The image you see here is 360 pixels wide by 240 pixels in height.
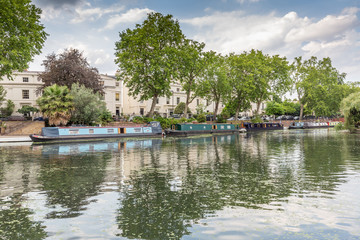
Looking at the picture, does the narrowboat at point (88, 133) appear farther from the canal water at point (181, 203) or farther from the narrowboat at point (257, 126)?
the narrowboat at point (257, 126)

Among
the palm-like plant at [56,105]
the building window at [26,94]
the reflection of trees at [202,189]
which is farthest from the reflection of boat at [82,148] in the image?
the building window at [26,94]

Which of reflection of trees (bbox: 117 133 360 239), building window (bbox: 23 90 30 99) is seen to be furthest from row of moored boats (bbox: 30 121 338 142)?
building window (bbox: 23 90 30 99)

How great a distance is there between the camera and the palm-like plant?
33.3 meters

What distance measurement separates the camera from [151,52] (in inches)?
1583

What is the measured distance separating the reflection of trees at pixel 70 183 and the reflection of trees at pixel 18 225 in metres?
0.55

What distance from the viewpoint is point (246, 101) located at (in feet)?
208

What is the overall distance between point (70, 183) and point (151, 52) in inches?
1268

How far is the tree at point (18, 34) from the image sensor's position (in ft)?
86.1

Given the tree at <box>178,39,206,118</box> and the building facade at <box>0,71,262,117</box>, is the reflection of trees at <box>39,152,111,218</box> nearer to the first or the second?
the tree at <box>178,39,206,118</box>

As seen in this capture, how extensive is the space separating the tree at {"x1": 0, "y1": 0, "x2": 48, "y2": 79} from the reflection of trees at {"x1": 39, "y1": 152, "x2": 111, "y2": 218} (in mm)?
17005

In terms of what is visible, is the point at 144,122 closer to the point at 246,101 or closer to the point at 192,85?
the point at 192,85

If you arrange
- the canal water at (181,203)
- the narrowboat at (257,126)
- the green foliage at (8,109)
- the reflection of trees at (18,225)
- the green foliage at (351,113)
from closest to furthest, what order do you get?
1. the reflection of trees at (18,225)
2. the canal water at (181,203)
3. the green foliage at (351,113)
4. the green foliage at (8,109)
5. the narrowboat at (257,126)

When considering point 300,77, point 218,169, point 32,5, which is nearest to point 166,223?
point 218,169

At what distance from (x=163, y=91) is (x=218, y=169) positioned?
30.5m
